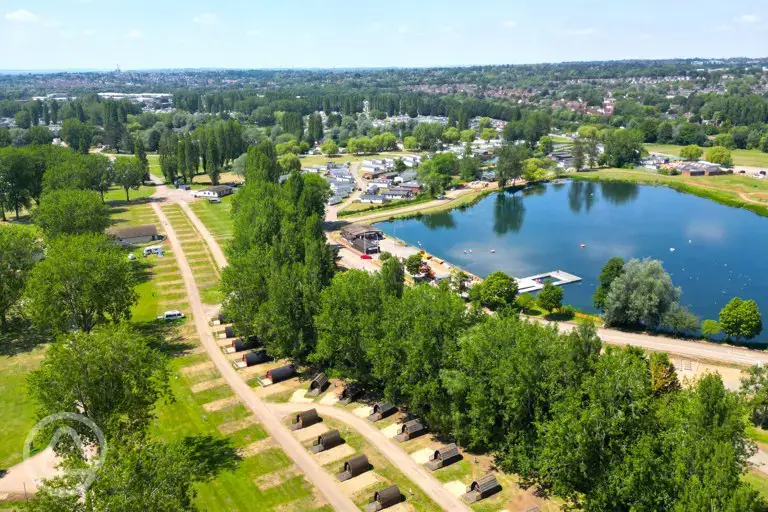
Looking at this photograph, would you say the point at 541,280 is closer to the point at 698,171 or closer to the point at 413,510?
the point at 413,510

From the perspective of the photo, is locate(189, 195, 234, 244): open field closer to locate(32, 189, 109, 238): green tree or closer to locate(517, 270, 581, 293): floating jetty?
locate(32, 189, 109, 238): green tree

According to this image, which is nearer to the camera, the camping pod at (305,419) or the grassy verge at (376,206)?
the camping pod at (305,419)

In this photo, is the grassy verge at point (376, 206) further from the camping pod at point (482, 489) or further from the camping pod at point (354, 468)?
the camping pod at point (482, 489)

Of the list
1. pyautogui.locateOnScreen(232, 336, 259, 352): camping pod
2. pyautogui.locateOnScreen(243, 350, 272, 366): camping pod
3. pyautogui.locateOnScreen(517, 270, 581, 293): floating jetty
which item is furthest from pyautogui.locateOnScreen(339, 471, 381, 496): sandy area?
pyautogui.locateOnScreen(517, 270, 581, 293): floating jetty

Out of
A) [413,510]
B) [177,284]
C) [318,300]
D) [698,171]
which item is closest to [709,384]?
[413,510]

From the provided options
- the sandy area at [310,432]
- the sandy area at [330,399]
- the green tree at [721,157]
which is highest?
the green tree at [721,157]

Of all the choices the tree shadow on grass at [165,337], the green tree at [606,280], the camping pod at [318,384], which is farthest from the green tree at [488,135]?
the camping pod at [318,384]

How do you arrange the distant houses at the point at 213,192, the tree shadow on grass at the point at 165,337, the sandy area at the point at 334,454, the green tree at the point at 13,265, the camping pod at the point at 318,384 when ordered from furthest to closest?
the distant houses at the point at 213,192, the green tree at the point at 13,265, the tree shadow on grass at the point at 165,337, the camping pod at the point at 318,384, the sandy area at the point at 334,454
